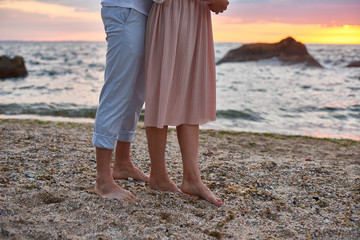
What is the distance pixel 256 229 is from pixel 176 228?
0.46m

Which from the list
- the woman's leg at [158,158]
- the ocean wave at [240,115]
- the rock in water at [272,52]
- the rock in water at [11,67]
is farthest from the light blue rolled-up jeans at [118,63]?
the rock in water at [272,52]

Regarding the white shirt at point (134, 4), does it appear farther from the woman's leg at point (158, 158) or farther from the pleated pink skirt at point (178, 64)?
the woman's leg at point (158, 158)

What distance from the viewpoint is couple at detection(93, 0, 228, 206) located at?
Answer: 2.11m

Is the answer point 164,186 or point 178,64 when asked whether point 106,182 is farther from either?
point 178,64

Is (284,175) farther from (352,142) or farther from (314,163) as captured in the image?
(352,142)

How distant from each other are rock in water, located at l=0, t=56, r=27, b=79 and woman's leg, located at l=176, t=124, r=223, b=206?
1344 cm

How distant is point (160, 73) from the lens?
7.04ft

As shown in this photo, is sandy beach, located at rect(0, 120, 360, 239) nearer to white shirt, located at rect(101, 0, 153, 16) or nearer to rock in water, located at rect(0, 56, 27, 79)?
white shirt, located at rect(101, 0, 153, 16)

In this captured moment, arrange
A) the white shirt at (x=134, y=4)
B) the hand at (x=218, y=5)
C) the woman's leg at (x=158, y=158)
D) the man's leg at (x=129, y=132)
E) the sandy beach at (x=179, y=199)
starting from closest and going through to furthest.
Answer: the sandy beach at (x=179, y=199) → the white shirt at (x=134, y=4) → the hand at (x=218, y=5) → the woman's leg at (x=158, y=158) → the man's leg at (x=129, y=132)

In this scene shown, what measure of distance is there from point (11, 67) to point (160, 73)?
13946mm

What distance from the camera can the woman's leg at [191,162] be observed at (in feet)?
7.52

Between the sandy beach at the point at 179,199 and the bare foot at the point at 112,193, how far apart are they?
5cm

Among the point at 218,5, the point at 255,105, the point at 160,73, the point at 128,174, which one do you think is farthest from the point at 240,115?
the point at 160,73

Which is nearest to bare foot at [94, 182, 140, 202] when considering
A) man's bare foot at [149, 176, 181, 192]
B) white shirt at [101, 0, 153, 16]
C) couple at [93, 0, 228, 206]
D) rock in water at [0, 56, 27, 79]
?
couple at [93, 0, 228, 206]
